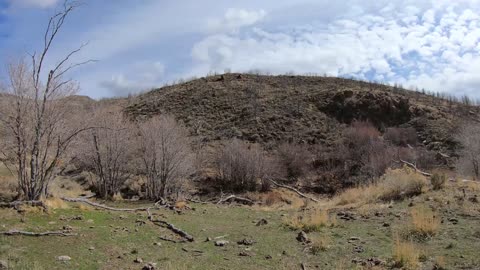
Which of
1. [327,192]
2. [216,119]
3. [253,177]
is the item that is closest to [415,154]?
[327,192]

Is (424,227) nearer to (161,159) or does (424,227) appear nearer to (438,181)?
(438,181)

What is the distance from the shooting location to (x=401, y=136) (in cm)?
5306

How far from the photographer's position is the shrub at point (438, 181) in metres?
16.7

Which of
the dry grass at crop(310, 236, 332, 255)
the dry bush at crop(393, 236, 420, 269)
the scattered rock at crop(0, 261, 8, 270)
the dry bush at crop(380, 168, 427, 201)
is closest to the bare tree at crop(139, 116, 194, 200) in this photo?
the dry bush at crop(380, 168, 427, 201)

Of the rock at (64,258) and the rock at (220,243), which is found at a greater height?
the rock at (64,258)

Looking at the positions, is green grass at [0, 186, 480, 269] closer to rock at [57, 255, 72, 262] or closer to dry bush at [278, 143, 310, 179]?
rock at [57, 255, 72, 262]

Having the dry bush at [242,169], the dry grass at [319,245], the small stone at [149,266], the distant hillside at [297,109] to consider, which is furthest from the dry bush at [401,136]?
the small stone at [149,266]

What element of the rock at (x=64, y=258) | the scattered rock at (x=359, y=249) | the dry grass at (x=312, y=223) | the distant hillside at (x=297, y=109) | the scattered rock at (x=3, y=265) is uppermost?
the distant hillside at (x=297, y=109)

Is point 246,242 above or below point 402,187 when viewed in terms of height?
below

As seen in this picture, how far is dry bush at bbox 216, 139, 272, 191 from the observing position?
125 ft

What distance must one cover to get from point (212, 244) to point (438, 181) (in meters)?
10.1

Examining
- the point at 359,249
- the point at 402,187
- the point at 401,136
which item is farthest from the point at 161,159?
the point at 401,136

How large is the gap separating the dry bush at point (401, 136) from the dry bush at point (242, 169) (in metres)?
19.8

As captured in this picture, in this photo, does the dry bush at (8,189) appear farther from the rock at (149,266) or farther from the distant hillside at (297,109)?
the distant hillside at (297,109)
